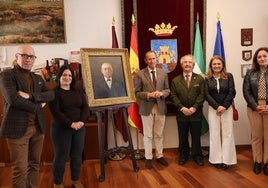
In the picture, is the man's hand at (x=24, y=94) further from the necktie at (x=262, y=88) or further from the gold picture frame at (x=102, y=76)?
the necktie at (x=262, y=88)

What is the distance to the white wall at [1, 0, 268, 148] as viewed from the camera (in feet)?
13.7

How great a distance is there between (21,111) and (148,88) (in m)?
1.76

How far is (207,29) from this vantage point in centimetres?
439

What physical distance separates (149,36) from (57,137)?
7.21 ft

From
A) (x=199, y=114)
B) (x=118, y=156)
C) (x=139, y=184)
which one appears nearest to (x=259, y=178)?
(x=199, y=114)

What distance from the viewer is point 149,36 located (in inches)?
168

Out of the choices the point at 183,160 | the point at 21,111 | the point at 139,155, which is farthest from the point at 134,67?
the point at 21,111

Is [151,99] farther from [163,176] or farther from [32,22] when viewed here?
[32,22]

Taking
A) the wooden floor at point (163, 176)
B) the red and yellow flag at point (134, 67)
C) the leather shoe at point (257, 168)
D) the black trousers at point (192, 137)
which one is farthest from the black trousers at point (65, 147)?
the leather shoe at point (257, 168)

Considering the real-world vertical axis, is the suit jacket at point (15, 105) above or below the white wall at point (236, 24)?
below

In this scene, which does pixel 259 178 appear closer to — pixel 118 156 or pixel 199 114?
pixel 199 114

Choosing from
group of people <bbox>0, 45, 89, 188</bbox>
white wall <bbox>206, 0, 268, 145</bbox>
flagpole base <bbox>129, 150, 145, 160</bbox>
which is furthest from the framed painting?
white wall <bbox>206, 0, 268, 145</bbox>

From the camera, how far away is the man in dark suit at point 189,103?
3.78 meters

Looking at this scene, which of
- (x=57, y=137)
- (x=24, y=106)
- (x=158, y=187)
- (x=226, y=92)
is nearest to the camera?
(x=24, y=106)
